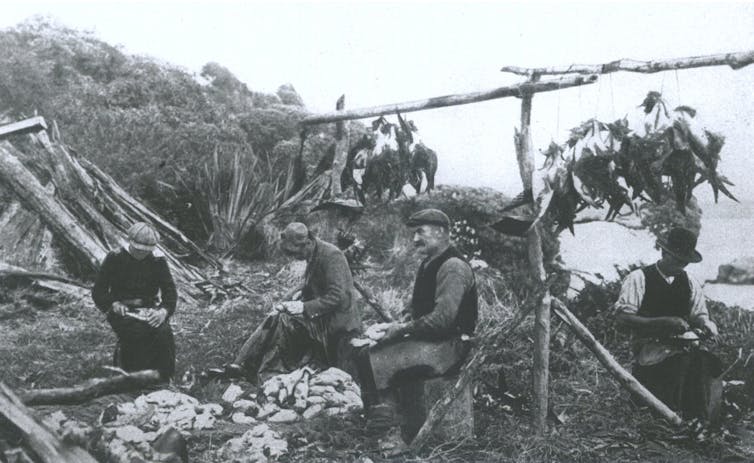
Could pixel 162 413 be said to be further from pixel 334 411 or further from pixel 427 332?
pixel 427 332

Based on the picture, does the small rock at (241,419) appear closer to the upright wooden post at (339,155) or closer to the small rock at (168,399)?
the small rock at (168,399)

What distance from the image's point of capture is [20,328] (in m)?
5.44

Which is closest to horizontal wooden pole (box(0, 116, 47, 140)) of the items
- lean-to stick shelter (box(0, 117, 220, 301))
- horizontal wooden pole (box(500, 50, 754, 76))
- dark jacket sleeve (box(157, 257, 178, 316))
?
lean-to stick shelter (box(0, 117, 220, 301))

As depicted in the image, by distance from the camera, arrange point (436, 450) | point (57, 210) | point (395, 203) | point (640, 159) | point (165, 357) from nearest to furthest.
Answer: point (640, 159) → point (436, 450) → point (165, 357) → point (57, 210) → point (395, 203)

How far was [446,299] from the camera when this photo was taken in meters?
3.44

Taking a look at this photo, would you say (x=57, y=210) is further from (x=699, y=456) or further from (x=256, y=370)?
(x=699, y=456)

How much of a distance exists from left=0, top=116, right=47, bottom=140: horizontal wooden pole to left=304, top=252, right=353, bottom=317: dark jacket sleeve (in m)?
3.63

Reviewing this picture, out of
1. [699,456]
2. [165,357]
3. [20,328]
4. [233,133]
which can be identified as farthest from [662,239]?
[233,133]

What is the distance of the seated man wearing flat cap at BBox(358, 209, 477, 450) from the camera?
11.4ft

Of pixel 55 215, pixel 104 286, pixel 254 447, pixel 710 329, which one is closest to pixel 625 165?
pixel 710 329

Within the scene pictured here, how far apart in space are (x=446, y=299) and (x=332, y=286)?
4.10 ft

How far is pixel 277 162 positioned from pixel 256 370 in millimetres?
4833

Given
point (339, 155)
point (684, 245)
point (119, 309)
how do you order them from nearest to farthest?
1. point (684, 245)
2. point (119, 309)
3. point (339, 155)

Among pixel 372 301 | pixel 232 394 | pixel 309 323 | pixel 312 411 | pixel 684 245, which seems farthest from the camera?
pixel 372 301
